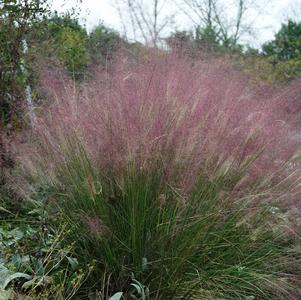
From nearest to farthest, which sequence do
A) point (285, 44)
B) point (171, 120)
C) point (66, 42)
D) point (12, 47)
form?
1. point (171, 120)
2. point (12, 47)
3. point (66, 42)
4. point (285, 44)

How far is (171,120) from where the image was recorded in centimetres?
270

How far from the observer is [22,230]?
2736 millimetres

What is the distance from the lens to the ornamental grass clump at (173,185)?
2551mm

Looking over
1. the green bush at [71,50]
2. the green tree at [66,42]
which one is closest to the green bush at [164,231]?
the green bush at [71,50]

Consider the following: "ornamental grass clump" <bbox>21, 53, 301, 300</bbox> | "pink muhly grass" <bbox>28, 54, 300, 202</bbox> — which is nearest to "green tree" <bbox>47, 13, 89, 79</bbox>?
"pink muhly grass" <bbox>28, 54, 300, 202</bbox>

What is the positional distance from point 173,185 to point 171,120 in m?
0.36

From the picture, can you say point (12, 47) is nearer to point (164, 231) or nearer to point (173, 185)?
point (173, 185)

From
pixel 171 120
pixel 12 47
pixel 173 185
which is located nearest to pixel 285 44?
pixel 12 47

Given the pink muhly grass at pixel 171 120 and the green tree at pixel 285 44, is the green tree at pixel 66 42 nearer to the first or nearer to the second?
the pink muhly grass at pixel 171 120

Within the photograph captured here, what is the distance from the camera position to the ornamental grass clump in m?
2.55

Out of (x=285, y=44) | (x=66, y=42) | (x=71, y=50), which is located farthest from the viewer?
(x=285, y=44)

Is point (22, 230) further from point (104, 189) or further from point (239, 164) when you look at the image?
point (239, 164)

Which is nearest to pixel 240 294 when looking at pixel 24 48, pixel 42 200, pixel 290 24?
pixel 42 200

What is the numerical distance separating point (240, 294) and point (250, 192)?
540mm
